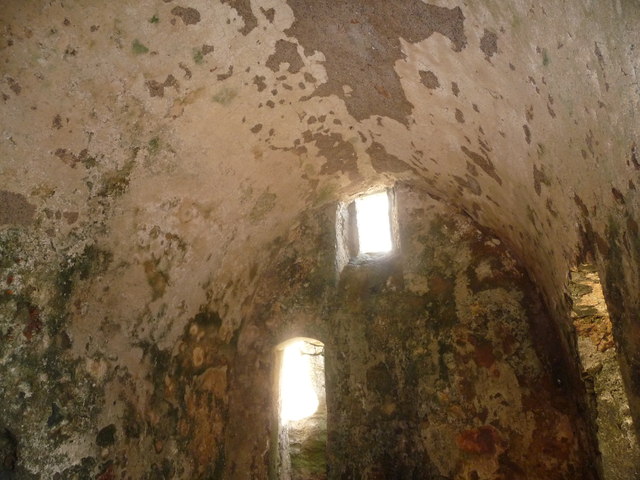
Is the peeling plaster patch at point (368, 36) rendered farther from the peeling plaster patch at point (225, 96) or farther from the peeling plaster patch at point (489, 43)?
the peeling plaster patch at point (225, 96)

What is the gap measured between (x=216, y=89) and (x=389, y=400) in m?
2.54

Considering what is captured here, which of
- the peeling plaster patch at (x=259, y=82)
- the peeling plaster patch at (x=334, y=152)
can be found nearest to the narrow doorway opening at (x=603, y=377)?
the peeling plaster patch at (x=334, y=152)

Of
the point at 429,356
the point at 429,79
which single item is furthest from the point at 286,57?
the point at 429,356

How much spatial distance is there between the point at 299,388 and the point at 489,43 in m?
6.39

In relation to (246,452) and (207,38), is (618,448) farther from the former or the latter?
(207,38)

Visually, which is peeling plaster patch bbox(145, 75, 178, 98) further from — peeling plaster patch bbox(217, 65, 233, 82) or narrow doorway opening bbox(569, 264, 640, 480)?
narrow doorway opening bbox(569, 264, 640, 480)

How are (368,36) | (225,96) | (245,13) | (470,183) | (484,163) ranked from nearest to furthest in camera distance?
(245,13) → (368,36) → (225,96) → (484,163) → (470,183)

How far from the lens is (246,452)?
355cm

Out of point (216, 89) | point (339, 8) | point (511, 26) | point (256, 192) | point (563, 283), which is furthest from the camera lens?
point (256, 192)

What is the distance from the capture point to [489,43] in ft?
5.97

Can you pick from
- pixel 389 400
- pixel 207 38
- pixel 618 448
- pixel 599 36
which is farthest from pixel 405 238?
pixel 599 36

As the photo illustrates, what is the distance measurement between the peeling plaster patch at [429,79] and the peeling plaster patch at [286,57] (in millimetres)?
647

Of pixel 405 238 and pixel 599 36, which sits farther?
pixel 405 238

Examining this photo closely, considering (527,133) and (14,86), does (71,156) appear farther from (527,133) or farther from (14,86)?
(527,133)
